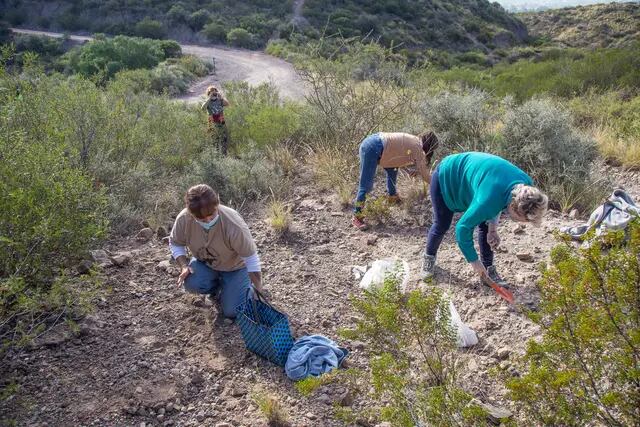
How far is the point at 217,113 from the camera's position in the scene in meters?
6.95

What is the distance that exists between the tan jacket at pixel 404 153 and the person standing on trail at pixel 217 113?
3.09 m

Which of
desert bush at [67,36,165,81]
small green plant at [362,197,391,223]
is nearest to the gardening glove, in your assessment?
small green plant at [362,197,391,223]

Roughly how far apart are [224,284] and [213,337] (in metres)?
0.36

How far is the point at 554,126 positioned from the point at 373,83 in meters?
2.34

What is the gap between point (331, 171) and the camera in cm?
556

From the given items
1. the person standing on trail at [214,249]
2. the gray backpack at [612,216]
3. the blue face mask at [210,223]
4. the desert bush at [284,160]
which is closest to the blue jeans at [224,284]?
the person standing on trail at [214,249]

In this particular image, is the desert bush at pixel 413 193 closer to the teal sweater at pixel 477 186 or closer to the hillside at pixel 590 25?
the teal sweater at pixel 477 186

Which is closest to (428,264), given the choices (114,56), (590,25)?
(114,56)

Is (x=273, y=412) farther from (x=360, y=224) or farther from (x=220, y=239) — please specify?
(x=360, y=224)

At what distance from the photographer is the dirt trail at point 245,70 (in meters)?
15.9

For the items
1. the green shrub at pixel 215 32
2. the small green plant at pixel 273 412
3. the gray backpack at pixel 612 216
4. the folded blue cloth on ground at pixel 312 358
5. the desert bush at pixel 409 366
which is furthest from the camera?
the green shrub at pixel 215 32

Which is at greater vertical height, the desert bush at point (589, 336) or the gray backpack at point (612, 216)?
the desert bush at point (589, 336)

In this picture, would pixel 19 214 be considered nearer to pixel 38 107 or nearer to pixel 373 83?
pixel 38 107

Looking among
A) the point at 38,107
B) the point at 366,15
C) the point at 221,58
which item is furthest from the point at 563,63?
the point at 366,15
